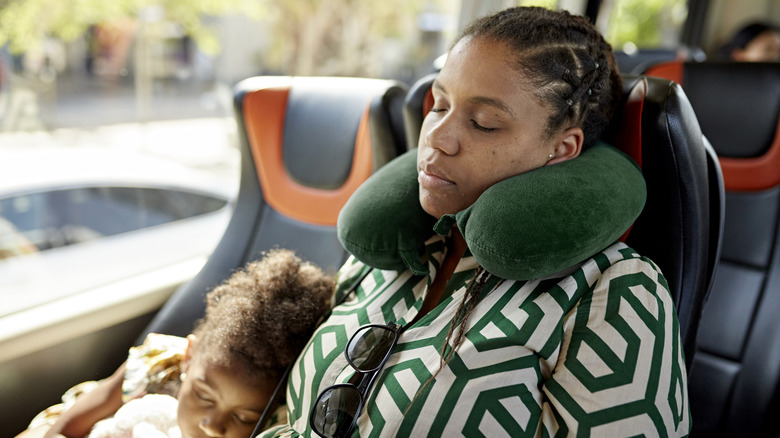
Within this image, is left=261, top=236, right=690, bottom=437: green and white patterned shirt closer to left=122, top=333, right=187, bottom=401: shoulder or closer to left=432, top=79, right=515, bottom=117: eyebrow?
left=432, top=79, right=515, bottom=117: eyebrow

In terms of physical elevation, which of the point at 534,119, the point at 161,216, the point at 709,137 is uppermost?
the point at 534,119

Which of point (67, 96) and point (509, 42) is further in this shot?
point (67, 96)

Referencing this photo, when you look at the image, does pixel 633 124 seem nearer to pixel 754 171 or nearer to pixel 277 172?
pixel 754 171

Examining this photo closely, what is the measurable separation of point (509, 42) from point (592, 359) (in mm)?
429

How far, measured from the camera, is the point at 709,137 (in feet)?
4.83

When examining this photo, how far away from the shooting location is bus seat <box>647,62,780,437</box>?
55.6 inches

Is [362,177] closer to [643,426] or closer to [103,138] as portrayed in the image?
[643,426]

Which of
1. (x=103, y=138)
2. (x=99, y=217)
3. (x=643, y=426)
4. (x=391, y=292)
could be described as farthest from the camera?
(x=99, y=217)

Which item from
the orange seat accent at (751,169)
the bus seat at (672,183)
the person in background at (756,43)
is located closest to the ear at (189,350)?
the bus seat at (672,183)

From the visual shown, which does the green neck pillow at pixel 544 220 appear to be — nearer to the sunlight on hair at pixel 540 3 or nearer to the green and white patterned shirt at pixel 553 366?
the green and white patterned shirt at pixel 553 366

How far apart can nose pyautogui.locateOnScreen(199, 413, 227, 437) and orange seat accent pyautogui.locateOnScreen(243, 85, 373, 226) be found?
1.93 feet

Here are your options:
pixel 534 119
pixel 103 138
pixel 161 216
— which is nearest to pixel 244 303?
pixel 534 119

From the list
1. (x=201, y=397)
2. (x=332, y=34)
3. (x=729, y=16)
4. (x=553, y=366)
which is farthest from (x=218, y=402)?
(x=729, y=16)

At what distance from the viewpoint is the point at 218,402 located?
977 mm
